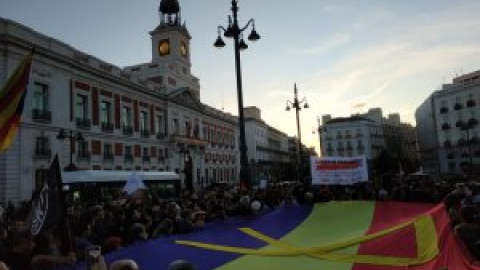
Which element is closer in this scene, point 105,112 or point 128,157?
point 105,112

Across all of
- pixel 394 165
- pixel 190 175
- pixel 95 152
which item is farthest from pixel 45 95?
pixel 394 165

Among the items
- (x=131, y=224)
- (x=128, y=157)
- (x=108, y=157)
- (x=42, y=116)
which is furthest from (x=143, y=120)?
(x=131, y=224)

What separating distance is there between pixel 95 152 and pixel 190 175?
1906cm

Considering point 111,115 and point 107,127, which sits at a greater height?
point 111,115

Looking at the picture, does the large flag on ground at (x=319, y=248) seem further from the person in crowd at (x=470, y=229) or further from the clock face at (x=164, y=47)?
the clock face at (x=164, y=47)

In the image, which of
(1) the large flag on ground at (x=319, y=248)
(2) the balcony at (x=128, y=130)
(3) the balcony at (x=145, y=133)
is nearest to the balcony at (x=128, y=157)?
(2) the balcony at (x=128, y=130)

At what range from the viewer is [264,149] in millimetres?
99438

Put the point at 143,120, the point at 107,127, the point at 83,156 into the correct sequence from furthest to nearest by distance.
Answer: the point at 143,120, the point at 107,127, the point at 83,156

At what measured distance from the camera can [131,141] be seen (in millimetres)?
45562

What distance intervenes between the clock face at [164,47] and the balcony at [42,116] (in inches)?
1027

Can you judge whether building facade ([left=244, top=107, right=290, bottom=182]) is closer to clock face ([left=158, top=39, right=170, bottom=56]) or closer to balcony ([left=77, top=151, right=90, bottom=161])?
clock face ([left=158, top=39, right=170, bottom=56])

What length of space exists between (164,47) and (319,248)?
5396 cm

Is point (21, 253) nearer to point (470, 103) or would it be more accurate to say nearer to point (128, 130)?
point (128, 130)

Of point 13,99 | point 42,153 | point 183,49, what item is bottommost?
point 13,99
